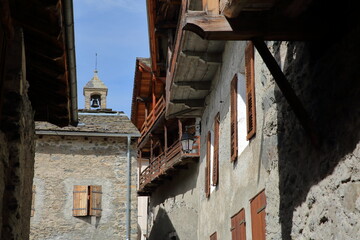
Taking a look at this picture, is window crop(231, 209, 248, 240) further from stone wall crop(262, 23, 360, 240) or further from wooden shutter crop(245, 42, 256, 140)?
stone wall crop(262, 23, 360, 240)

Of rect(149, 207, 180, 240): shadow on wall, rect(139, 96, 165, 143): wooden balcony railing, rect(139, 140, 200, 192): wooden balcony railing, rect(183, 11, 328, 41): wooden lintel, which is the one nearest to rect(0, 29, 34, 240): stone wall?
rect(183, 11, 328, 41): wooden lintel

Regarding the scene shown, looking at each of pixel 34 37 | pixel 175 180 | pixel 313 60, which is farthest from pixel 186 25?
pixel 175 180

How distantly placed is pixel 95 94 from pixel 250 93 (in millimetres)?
17192

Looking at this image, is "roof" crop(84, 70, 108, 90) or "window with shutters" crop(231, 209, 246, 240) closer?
"window with shutters" crop(231, 209, 246, 240)

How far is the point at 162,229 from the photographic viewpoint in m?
22.0

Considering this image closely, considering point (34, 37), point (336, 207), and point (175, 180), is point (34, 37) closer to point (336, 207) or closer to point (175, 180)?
point (336, 207)

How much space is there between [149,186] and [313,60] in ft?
61.0

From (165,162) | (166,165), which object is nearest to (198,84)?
(166,165)

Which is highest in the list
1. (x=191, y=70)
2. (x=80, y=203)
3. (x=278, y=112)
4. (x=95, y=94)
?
(x=95, y=94)

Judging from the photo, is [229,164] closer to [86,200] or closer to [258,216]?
[258,216]

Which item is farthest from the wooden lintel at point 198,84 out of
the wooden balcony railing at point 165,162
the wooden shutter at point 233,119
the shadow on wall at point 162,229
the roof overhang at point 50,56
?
the shadow on wall at point 162,229

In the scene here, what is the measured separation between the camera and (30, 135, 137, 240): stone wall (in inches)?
696

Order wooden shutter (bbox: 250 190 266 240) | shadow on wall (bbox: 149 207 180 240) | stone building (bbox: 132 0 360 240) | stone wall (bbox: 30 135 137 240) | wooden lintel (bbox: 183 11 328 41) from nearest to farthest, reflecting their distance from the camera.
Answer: stone building (bbox: 132 0 360 240)
wooden lintel (bbox: 183 11 328 41)
wooden shutter (bbox: 250 190 266 240)
stone wall (bbox: 30 135 137 240)
shadow on wall (bbox: 149 207 180 240)

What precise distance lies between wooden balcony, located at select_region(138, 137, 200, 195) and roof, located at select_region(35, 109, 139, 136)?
1589mm
